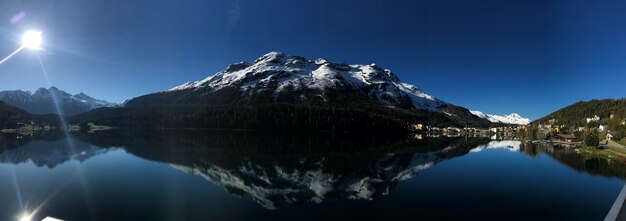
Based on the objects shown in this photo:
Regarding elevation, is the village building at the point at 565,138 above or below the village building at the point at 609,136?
below

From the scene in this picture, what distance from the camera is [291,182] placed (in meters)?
41.1

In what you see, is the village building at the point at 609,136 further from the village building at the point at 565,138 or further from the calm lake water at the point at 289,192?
the calm lake water at the point at 289,192

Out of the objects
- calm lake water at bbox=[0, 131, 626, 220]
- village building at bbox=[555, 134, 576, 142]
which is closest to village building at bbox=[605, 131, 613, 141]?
village building at bbox=[555, 134, 576, 142]

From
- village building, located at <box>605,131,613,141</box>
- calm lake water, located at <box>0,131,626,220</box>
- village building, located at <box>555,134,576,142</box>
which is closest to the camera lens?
calm lake water, located at <box>0,131,626,220</box>

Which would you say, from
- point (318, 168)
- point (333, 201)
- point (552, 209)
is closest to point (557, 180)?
→ point (552, 209)

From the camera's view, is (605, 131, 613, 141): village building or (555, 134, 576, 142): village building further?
(555, 134, 576, 142): village building

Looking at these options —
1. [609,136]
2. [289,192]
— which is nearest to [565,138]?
[609,136]

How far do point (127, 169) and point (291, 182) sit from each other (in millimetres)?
23923

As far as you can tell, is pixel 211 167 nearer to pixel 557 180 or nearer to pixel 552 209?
pixel 552 209

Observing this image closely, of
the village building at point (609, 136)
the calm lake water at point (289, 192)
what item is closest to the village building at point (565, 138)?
the village building at point (609, 136)

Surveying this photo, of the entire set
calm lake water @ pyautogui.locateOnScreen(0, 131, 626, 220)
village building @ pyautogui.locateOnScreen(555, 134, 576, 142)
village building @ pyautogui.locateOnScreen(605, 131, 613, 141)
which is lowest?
calm lake water @ pyautogui.locateOnScreen(0, 131, 626, 220)

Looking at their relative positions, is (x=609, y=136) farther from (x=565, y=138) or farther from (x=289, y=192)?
(x=289, y=192)

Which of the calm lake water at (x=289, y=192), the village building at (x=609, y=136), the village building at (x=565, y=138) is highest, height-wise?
the village building at (x=609, y=136)

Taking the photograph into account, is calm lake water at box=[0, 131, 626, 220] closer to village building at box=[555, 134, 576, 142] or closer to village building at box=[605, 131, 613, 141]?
village building at box=[605, 131, 613, 141]
